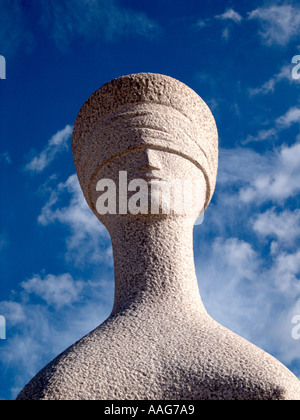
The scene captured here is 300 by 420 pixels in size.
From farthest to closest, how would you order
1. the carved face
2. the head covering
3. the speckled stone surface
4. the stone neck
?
the head covering < the carved face < the stone neck < the speckled stone surface

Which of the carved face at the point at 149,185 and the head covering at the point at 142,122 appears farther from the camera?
the head covering at the point at 142,122

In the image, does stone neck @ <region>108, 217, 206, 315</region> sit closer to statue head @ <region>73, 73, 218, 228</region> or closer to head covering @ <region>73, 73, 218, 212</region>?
statue head @ <region>73, 73, 218, 228</region>

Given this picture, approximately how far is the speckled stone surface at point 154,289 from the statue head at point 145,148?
1 centimetres

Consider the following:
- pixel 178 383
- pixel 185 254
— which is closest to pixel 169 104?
pixel 185 254

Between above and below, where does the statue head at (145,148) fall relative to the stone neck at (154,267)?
above

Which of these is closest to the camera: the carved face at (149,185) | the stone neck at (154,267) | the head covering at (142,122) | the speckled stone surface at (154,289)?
the speckled stone surface at (154,289)

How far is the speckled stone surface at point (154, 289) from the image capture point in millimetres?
3432

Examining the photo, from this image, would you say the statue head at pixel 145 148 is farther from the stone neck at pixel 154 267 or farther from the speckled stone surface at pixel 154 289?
the stone neck at pixel 154 267

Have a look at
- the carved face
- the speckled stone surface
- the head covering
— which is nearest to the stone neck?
the speckled stone surface

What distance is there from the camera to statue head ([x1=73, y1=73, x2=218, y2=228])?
4.53 metres

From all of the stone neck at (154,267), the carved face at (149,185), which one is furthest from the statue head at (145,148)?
the stone neck at (154,267)

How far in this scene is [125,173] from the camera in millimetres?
4617
